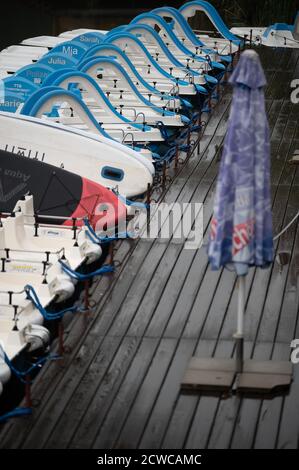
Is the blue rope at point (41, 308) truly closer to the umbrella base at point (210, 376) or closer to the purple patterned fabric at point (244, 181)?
the umbrella base at point (210, 376)

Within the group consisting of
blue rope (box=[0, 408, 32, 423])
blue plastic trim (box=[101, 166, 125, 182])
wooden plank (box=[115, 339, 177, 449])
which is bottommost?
blue rope (box=[0, 408, 32, 423])

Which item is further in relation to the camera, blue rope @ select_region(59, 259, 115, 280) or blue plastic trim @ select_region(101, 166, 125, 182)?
blue plastic trim @ select_region(101, 166, 125, 182)

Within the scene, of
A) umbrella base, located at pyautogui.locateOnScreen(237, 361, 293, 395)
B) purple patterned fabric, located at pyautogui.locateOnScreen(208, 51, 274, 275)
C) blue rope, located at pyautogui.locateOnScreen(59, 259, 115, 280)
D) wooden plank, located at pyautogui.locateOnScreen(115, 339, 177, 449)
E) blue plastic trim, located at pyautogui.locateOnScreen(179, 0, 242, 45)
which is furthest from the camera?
blue plastic trim, located at pyautogui.locateOnScreen(179, 0, 242, 45)

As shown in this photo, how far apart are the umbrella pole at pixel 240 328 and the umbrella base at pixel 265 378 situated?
0.32ft

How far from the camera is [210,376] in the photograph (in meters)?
8.64

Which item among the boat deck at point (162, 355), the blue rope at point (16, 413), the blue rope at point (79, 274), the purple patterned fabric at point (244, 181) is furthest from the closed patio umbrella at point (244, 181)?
the blue rope at point (79, 274)

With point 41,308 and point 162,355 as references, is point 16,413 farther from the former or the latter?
point 41,308

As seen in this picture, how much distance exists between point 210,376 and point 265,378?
384 millimetres

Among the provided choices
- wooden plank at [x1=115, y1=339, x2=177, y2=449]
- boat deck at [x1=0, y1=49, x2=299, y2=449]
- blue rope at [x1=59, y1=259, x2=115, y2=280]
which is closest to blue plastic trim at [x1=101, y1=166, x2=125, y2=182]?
boat deck at [x1=0, y1=49, x2=299, y2=449]

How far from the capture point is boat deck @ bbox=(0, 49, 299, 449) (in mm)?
8031

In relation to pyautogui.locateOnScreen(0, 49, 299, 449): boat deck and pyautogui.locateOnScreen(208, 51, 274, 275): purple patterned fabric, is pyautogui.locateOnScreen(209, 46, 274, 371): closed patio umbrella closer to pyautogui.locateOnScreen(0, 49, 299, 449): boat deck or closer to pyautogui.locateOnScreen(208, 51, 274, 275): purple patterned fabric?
pyautogui.locateOnScreen(208, 51, 274, 275): purple patterned fabric

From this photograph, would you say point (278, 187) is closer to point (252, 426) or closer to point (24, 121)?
point (24, 121)

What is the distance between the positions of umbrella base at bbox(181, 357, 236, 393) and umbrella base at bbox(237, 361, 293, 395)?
8cm

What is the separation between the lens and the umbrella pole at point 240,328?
833 centimetres
